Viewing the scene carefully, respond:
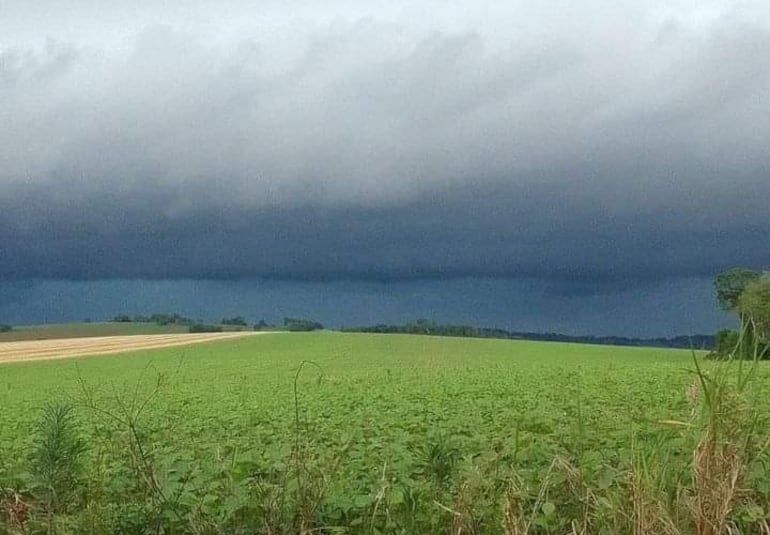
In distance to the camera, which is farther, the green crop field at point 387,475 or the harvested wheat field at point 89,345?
the harvested wheat field at point 89,345

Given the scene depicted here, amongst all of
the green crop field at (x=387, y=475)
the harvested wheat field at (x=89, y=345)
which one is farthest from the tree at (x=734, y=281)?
the green crop field at (x=387, y=475)

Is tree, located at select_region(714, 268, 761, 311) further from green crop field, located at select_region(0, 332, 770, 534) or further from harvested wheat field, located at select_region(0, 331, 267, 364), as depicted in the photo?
green crop field, located at select_region(0, 332, 770, 534)

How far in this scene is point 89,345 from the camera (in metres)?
63.1

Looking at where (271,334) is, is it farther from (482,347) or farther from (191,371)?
(191,371)

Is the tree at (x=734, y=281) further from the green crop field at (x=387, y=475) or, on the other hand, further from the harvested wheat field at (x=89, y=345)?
the green crop field at (x=387, y=475)

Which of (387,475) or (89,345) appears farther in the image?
(89,345)

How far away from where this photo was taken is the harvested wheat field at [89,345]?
5422cm

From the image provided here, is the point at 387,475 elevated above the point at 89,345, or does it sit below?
below

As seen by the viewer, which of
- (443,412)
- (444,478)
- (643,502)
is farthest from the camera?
(443,412)

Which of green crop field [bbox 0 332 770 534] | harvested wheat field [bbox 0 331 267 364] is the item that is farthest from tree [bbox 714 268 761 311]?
green crop field [bbox 0 332 770 534]

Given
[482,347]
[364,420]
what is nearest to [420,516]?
[364,420]

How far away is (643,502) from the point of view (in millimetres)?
5340

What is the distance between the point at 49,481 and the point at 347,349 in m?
49.0

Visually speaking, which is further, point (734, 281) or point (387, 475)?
point (734, 281)
